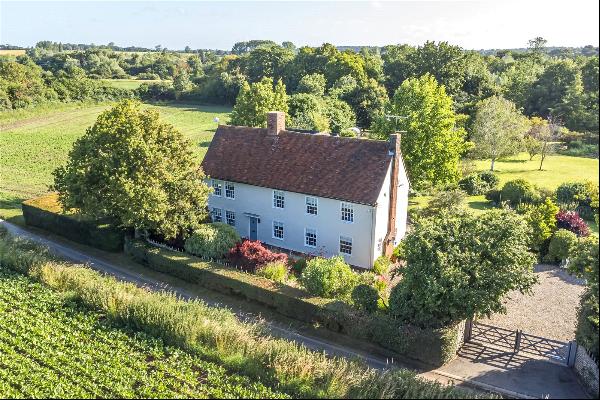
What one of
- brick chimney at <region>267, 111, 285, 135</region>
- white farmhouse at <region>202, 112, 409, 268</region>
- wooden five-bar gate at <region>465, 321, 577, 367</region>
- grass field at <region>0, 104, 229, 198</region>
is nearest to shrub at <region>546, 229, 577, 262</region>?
white farmhouse at <region>202, 112, 409, 268</region>

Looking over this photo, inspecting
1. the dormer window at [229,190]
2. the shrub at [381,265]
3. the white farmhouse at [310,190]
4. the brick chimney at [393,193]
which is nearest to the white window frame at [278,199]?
the white farmhouse at [310,190]

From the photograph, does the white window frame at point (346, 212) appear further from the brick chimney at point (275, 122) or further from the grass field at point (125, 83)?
the grass field at point (125, 83)

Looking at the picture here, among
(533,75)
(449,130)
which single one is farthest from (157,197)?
(533,75)

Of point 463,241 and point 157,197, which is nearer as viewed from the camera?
point 463,241

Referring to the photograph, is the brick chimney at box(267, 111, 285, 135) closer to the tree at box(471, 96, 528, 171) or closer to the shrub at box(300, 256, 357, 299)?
the shrub at box(300, 256, 357, 299)

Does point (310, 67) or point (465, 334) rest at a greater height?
point (310, 67)

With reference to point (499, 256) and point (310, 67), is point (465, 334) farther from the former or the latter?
point (310, 67)

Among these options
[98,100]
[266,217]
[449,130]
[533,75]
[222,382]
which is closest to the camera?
[222,382]
